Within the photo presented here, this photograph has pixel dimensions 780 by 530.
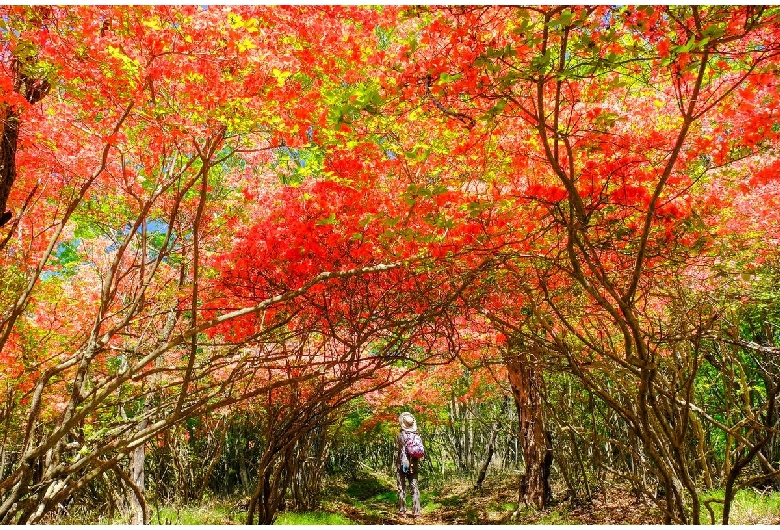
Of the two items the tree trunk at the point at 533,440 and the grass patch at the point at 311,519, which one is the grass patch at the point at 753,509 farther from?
the grass patch at the point at 311,519

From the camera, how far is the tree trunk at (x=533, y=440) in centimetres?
982

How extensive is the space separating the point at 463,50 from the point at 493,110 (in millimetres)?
1356

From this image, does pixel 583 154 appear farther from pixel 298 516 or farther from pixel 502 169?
pixel 298 516

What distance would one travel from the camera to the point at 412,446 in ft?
35.6

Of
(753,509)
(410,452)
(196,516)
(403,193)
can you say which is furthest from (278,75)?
(196,516)

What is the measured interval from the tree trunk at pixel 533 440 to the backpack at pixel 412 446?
2088 millimetres

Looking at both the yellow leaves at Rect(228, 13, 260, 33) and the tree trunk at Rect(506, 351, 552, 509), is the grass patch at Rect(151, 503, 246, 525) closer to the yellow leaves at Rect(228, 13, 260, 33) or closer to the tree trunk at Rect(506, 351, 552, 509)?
the tree trunk at Rect(506, 351, 552, 509)

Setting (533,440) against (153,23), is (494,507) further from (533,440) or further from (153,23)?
(153,23)

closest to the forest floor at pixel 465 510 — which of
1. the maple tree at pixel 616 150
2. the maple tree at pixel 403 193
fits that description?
→ the maple tree at pixel 403 193

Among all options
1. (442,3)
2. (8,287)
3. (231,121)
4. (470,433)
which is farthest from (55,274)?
(470,433)

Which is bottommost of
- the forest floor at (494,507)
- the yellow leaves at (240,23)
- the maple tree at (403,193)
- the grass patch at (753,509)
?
the forest floor at (494,507)

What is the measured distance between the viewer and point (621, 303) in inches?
130

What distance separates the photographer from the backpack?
10.7 meters

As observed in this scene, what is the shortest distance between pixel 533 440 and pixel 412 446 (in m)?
2.46
